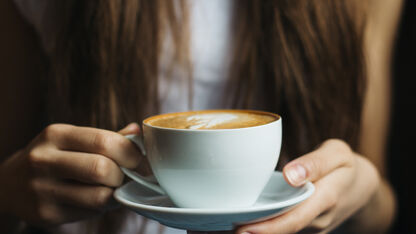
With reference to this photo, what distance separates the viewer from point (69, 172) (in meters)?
0.41

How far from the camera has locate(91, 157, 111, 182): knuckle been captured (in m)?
0.38

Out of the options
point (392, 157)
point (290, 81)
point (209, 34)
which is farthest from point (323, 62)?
point (392, 157)

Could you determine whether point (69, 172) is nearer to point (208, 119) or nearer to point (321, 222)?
point (208, 119)

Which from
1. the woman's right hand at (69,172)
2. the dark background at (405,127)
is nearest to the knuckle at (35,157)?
the woman's right hand at (69,172)

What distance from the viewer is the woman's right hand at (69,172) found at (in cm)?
39

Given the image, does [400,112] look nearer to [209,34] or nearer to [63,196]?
[209,34]

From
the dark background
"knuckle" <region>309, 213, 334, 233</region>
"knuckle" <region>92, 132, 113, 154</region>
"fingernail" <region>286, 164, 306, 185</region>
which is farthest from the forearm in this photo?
"knuckle" <region>92, 132, 113, 154</region>

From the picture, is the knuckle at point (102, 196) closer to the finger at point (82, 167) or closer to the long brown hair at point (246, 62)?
the finger at point (82, 167)

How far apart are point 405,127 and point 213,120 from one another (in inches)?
26.5

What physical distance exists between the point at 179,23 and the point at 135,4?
9 centimetres

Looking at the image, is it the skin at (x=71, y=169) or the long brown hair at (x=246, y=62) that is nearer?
the skin at (x=71, y=169)

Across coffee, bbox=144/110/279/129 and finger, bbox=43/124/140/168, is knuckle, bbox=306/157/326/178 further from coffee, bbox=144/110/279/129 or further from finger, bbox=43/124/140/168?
finger, bbox=43/124/140/168

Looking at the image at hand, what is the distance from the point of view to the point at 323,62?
0.65 meters

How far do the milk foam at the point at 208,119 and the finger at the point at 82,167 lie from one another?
90 mm
